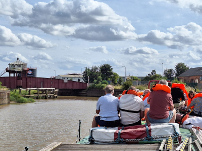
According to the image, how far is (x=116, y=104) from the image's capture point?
8.37 metres

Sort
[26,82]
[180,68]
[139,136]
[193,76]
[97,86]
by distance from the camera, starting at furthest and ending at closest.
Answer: [180,68]
[193,76]
[97,86]
[26,82]
[139,136]

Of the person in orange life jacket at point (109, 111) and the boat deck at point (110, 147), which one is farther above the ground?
the person in orange life jacket at point (109, 111)

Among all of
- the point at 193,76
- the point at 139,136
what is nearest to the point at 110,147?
the point at 139,136

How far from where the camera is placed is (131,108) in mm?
8242

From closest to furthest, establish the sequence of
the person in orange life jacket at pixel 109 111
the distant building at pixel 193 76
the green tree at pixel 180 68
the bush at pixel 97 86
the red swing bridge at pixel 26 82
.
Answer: the person in orange life jacket at pixel 109 111
the red swing bridge at pixel 26 82
the bush at pixel 97 86
the distant building at pixel 193 76
the green tree at pixel 180 68

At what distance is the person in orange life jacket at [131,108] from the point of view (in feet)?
27.0

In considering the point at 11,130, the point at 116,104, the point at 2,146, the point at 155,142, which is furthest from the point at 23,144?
the point at 155,142

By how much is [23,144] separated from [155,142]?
7.70 metres

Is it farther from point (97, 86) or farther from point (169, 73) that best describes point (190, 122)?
point (169, 73)

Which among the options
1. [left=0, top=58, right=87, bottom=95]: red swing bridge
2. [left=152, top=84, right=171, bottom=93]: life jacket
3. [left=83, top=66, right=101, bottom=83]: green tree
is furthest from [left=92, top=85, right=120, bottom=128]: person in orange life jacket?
[left=83, top=66, right=101, bottom=83]: green tree

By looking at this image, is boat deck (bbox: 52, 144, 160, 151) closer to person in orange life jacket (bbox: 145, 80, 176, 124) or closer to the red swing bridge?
person in orange life jacket (bbox: 145, 80, 176, 124)

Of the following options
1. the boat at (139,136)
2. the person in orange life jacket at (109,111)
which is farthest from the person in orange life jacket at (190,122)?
the person in orange life jacket at (109,111)

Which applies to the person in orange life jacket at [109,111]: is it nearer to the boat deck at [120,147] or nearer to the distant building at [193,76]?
the boat deck at [120,147]

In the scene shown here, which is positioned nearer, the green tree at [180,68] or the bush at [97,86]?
the bush at [97,86]
